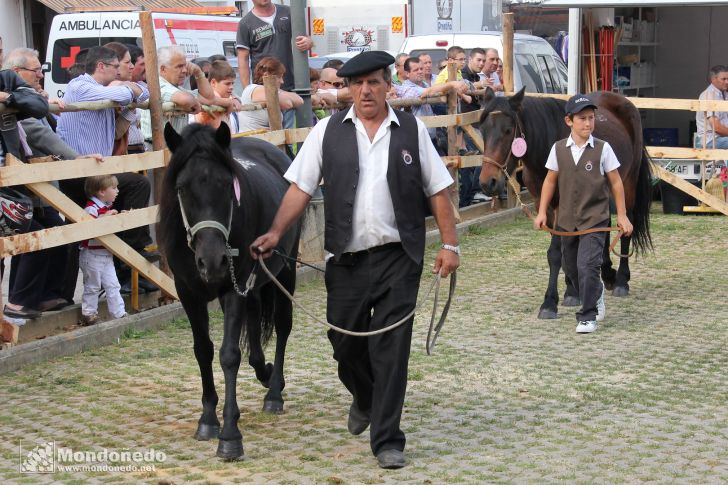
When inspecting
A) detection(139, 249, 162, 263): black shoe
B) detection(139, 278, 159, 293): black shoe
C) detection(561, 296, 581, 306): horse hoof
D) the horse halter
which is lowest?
detection(561, 296, 581, 306): horse hoof

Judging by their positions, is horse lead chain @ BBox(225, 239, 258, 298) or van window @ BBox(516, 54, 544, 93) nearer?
horse lead chain @ BBox(225, 239, 258, 298)

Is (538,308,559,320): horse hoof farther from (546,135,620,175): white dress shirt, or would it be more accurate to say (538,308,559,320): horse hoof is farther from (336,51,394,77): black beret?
(336,51,394,77): black beret

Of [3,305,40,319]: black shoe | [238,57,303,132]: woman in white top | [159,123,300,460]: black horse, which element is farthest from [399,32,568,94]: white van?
[159,123,300,460]: black horse

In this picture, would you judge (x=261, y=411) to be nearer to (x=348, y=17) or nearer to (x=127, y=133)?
(x=127, y=133)

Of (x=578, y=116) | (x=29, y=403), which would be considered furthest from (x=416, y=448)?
(x=578, y=116)

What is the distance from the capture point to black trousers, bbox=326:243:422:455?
234 inches

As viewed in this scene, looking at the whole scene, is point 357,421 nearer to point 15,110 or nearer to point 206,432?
point 206,432

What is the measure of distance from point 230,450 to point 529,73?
13421 millimetres

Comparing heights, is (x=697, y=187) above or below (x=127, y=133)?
below

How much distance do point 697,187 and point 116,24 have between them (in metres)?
9.58

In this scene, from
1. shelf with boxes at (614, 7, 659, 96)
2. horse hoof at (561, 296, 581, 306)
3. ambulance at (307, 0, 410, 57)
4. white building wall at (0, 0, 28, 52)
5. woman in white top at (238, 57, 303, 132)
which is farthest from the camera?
white building wall at (0, 0, 28, 52)

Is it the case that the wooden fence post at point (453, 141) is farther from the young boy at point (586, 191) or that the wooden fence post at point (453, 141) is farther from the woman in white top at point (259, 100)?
the young boy at point (586, 191)

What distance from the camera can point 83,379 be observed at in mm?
7844

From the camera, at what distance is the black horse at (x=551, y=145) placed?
9.97 m
